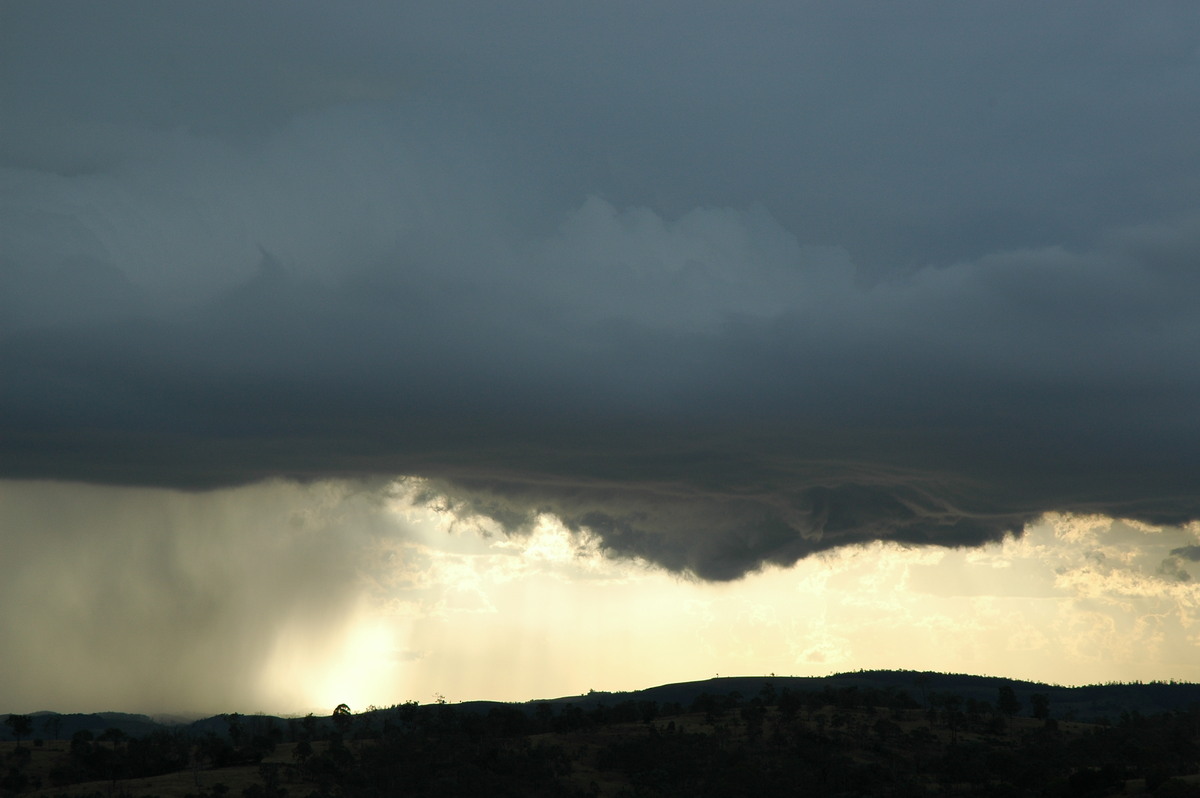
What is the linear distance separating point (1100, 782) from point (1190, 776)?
12.7m

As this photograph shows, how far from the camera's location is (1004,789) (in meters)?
195

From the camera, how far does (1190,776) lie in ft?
576

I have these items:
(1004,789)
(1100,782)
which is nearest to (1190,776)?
(1100,782)

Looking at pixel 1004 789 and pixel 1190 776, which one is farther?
pixel 1004 789

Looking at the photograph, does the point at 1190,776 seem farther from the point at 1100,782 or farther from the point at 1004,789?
the point at 1004,789

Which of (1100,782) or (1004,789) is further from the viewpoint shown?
(1004,789)

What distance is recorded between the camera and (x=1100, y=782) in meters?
178

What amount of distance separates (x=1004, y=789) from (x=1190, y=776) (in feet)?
98.4

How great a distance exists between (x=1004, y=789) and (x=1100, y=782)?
2042 cm
